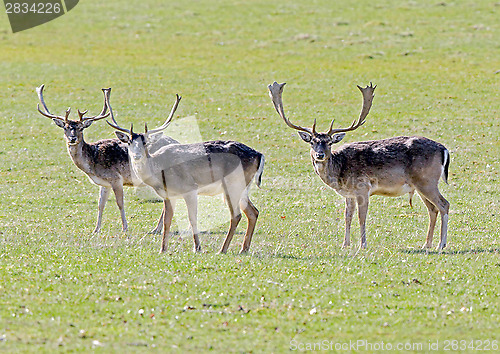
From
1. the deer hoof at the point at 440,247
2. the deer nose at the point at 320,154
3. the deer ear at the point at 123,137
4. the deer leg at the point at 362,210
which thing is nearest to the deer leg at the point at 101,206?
the deer ear at the point at 123,137

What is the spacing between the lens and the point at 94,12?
5009cm

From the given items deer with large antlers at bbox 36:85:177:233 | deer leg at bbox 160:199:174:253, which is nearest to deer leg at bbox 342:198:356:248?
deer leg at bbox 160:199:174:253

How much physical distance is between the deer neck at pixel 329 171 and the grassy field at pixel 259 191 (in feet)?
4.06

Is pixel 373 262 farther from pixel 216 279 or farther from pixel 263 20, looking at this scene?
pixel 263 20

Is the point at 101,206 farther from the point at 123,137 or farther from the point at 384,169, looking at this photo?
the point at 384,169

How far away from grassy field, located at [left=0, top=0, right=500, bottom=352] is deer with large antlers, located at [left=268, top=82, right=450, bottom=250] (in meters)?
0.90

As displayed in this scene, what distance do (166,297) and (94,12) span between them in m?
41.4

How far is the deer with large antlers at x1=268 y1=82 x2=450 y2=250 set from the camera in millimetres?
15781

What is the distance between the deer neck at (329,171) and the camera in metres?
15.9

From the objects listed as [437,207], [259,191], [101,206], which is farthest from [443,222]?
[101,206]

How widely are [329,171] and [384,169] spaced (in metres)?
1.08

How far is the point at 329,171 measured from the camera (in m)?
16.0

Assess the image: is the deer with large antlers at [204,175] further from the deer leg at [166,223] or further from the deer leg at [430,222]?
the deer leg at [430,222]

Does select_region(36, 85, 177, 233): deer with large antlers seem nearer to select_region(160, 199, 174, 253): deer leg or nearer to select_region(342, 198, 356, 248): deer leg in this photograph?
select_region(160, 199, 174, 253): deer leg
